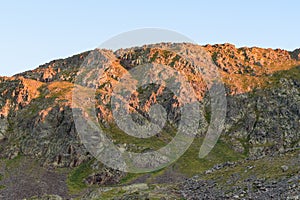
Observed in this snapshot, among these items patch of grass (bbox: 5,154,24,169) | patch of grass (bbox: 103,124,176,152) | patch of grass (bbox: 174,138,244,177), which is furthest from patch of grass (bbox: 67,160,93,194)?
patch of grass (bbox: 174,138,244,177)

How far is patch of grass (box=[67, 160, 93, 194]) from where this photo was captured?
5626 inches

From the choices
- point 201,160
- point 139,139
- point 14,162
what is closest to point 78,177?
point 14,162

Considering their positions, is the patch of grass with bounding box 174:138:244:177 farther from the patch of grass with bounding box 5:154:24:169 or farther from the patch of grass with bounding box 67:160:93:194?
the patch of grass with bounding box 5:154:24:169

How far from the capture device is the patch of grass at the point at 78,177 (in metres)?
143

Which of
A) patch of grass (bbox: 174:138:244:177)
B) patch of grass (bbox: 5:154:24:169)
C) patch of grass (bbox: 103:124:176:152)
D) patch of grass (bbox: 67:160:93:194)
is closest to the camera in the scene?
patch of grass (bbox: 67:160:93:194)

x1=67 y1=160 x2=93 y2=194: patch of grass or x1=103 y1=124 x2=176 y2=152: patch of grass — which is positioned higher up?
x1=103 y1=124 x2=176 y2=152: patch of grass

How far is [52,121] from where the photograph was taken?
633ft

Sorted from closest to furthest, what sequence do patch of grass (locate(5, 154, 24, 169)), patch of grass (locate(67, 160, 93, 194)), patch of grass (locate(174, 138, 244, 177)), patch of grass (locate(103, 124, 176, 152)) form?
patch of grass (locate(67, 160, 93, 194))
patch of grass (locate(174, 138, 244, 177))
patch of grass (locate(5, 154, 24, 169))
patch of grass (locate(103, 124, 176, 152))

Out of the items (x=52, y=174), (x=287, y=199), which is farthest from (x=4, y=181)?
(x=287, y=199)

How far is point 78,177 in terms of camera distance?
6014 inches

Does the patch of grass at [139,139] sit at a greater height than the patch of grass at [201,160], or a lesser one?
greater

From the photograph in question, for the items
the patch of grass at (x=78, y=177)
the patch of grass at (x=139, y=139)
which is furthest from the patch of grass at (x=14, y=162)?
the patch of grass at (x=139, y=139)

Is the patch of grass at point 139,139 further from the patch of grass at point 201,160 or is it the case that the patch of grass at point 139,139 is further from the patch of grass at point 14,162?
the patch of grass at point 14,162

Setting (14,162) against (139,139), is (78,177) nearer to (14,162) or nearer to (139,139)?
(14,162)
